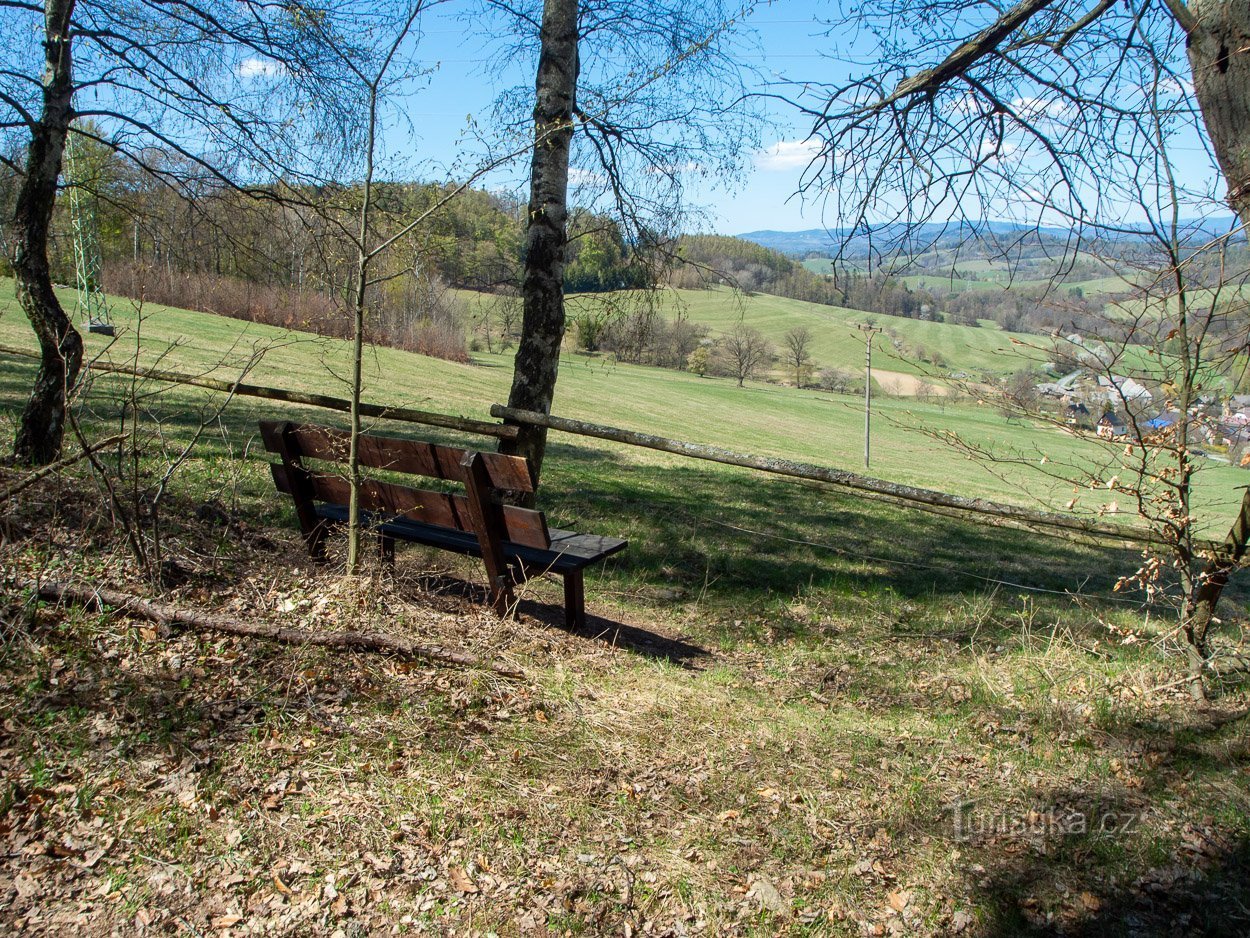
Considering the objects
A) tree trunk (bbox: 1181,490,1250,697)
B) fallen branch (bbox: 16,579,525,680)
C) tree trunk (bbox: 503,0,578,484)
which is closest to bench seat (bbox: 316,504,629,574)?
fallen branch (bbox: 16,579,525,680)

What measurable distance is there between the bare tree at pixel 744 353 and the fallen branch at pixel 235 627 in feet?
166

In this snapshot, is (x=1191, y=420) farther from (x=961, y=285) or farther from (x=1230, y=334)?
(x=961, y=285)

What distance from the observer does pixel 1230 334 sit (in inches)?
164

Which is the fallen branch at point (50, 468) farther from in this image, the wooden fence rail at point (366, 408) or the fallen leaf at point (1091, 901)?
the fallen leaf at point (1091, 901)

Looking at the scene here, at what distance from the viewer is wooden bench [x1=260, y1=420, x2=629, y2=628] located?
4.67 metres

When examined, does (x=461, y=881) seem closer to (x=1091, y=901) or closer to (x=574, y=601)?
(x=1091, y=901)

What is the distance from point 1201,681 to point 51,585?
524cm

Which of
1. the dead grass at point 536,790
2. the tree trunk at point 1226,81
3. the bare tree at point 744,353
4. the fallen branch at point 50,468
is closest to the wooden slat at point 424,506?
the dead grass at point 536,790

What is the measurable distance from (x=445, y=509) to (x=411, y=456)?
351 mm

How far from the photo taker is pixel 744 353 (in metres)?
55.7

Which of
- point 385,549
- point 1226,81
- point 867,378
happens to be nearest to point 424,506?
point 385,549

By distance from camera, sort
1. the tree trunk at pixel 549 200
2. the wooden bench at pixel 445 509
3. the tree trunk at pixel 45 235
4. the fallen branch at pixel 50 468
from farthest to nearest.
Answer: the tree trunk at pixel 549 200 → the tree trunk at pixel 45 235 → the wooden bench at pixel 445 509 → the fallen branch at pixel 50 468

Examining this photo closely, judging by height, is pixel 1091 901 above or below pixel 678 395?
above

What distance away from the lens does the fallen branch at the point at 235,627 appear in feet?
12.6
